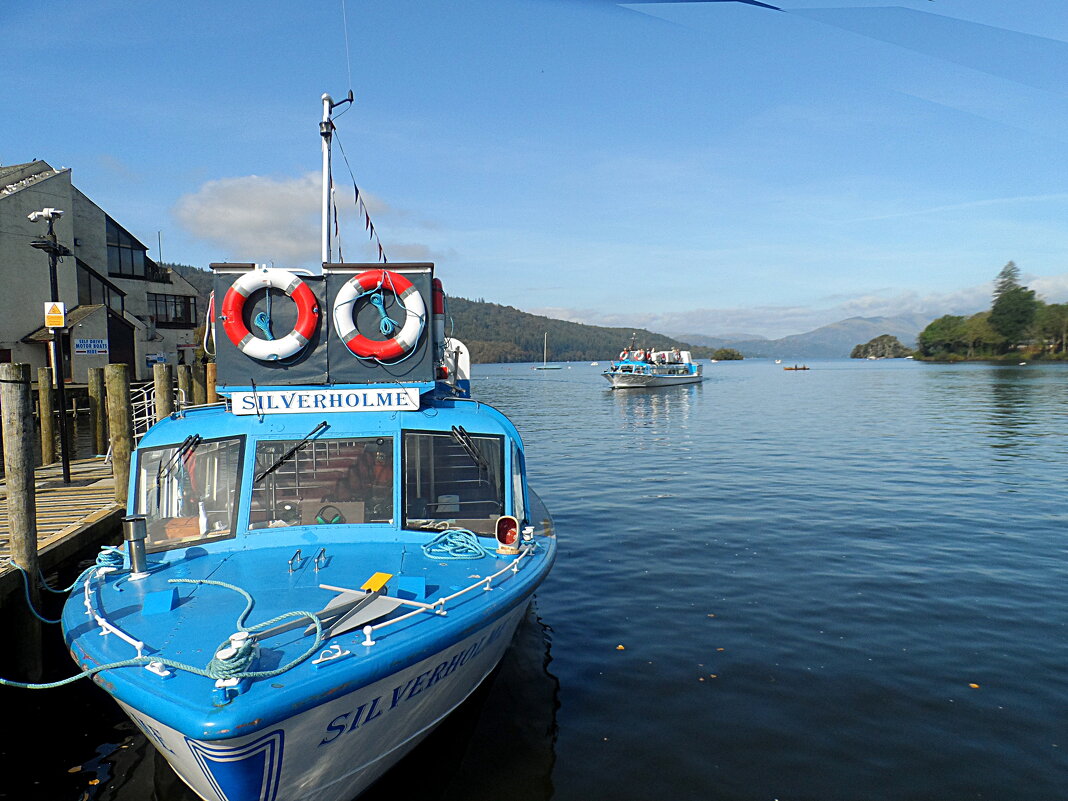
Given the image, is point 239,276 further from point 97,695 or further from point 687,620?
point 687,620

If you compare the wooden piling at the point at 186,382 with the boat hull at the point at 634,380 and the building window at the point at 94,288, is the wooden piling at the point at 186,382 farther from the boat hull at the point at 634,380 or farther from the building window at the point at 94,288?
the boat hull at the point at 634,380

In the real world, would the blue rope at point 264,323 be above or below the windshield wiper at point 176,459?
above

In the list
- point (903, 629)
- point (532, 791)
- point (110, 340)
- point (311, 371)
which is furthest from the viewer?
point (110, 340)

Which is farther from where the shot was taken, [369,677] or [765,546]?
[765,546]

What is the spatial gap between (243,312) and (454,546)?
3548 mm

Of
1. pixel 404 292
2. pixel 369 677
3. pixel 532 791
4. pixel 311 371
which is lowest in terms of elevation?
pixel 532 791

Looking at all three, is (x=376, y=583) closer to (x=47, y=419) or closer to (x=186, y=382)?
(x=47, y=419)

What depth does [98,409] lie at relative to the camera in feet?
60.0

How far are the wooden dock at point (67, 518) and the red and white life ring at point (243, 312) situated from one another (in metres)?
3.88

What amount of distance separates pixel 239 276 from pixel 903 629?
9609 millimetres

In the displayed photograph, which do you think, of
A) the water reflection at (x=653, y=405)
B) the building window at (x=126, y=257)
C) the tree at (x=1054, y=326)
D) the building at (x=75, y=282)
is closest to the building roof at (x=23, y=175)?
the building at (x=75, y=282)

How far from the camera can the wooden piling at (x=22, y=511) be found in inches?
314

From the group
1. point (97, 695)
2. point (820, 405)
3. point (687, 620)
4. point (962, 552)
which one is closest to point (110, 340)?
point (97, 695)

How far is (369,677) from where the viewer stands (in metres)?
4.64
